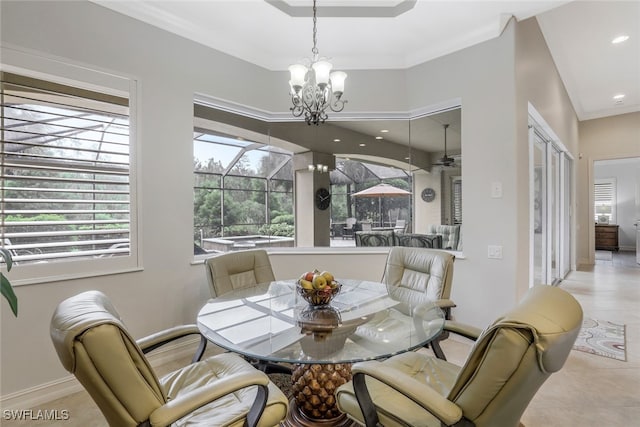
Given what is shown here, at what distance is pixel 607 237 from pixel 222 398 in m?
11.9

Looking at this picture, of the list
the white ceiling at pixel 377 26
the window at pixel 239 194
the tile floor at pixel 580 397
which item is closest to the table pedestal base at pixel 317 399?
the tile floor at pixel 580 397

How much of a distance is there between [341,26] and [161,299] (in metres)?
3.10

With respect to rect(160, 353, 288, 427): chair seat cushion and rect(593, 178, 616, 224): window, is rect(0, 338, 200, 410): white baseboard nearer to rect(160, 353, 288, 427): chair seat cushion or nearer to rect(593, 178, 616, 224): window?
rect(160, 353, 288, 427): chair seat cushion

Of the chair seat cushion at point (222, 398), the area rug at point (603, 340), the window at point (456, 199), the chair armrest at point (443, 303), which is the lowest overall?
the area rug at point (603, 340)

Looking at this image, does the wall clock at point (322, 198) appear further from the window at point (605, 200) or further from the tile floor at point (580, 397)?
the window at point (605, 200)

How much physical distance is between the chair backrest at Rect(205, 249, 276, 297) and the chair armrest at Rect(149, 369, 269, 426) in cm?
132

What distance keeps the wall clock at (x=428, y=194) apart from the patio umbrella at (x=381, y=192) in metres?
0.21

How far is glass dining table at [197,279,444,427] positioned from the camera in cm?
157

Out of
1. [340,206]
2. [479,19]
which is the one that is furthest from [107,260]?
[479,19]

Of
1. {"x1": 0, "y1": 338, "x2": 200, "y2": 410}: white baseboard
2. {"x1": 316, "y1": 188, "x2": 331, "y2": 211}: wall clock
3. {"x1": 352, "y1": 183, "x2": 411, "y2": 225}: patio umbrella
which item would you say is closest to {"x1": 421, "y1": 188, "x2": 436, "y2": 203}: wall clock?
{"x1": 352, "y1": 183, "x2": 411, "y2": 225}: patio umbrella

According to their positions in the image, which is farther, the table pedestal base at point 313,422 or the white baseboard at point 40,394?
the white baseboard at point 40,394

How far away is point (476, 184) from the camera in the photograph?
10.5 ft

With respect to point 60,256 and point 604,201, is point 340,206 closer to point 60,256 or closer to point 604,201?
point 60,256

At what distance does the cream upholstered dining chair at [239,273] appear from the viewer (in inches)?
96.6
